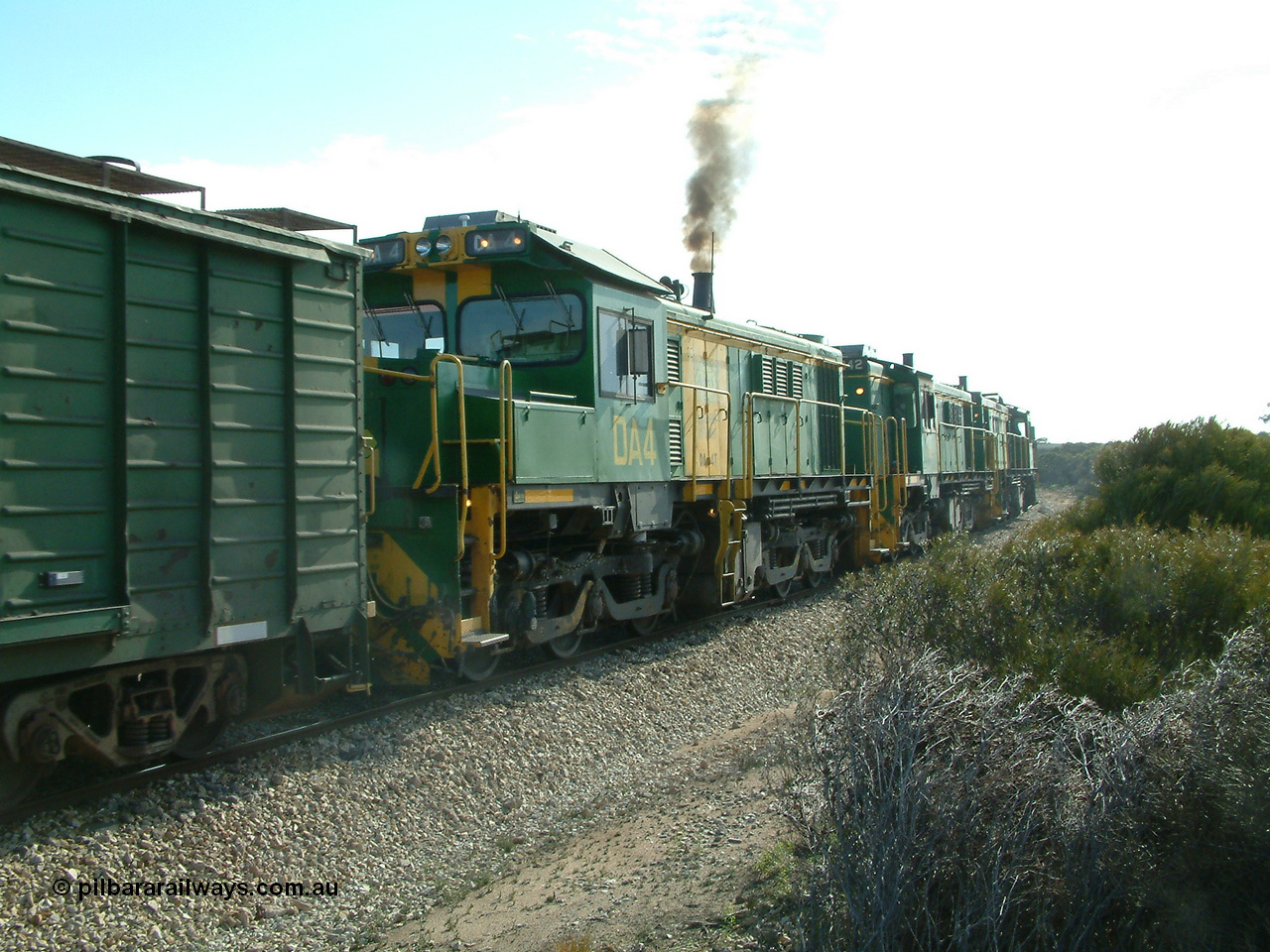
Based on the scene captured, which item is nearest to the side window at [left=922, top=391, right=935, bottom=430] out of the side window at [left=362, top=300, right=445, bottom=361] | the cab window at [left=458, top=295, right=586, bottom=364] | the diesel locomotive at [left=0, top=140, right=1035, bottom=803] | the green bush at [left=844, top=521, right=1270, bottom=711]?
the diesel locomotive at [left=0, top=140, right=1035, bottom=803]

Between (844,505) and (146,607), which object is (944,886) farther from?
(844,505)

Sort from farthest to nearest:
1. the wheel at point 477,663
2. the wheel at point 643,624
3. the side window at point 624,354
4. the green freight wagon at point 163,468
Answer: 1. the wheel at point 643,624
2. the side window at point 624,354
3. the wheel at point 477,663
4. the green freight wagon at point 163,468

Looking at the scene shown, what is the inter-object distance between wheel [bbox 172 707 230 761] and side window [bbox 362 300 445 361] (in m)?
3.91

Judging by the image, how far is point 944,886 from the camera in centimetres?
341

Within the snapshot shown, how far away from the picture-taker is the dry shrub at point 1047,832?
3084 mm

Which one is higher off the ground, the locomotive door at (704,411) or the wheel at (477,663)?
the locomotive door at (704,411)

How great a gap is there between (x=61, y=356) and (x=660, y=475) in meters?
5.97

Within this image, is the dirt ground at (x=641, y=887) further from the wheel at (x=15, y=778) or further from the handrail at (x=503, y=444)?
the handrail at (x=503, y=444)

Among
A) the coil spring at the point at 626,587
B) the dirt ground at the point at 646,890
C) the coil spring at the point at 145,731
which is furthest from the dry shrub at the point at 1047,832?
the coil spring at the point at 626,587

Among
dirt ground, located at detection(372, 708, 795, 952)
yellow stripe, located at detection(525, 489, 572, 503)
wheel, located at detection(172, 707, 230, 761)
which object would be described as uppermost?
yellow stripe, located at detection(525, 489, 572, 503)

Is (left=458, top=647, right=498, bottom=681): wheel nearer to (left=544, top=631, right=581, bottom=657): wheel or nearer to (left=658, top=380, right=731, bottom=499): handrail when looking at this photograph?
(left=544, top=631, right=581, bottom=657): wheel

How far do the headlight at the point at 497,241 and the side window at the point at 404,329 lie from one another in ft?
2.60

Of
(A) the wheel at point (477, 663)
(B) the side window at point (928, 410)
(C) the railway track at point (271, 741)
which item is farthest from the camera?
(B) the side window at point (928, 410)

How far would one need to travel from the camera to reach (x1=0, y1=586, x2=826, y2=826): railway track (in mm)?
4918
